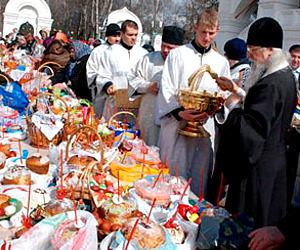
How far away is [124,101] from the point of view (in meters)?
4.26

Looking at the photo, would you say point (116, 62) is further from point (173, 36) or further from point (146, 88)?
point (173, 36)

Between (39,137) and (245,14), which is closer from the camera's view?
(39,137)

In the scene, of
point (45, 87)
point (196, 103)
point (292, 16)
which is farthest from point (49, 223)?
point (292, 16)

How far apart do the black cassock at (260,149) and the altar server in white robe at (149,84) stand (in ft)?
4.22

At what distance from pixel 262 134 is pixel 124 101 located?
221 centimetres

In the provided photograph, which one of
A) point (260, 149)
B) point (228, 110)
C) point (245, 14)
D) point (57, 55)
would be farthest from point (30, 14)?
point (260, 149)

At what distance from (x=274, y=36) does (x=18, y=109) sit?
269 centimetres

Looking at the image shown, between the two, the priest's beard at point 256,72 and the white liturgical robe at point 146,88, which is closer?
the priest's beard at point 256,72

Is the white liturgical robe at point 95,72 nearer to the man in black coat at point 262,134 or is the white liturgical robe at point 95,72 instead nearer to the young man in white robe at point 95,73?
the young man in white robe at point 95,73

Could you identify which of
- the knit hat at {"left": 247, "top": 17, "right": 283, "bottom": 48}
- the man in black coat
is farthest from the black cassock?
the knit hat at {"left": 247, "top": 17, "right": 283, "bottom": 48}

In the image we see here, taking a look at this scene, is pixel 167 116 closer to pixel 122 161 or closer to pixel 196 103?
pixel 196 103

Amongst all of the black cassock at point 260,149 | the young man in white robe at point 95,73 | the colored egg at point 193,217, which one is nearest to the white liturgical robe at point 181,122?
the black cassock at point 260,149

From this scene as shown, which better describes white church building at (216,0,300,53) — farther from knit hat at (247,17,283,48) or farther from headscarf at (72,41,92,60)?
knit hat at (247,17,283,48)

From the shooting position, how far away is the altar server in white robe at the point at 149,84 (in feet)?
12.1
